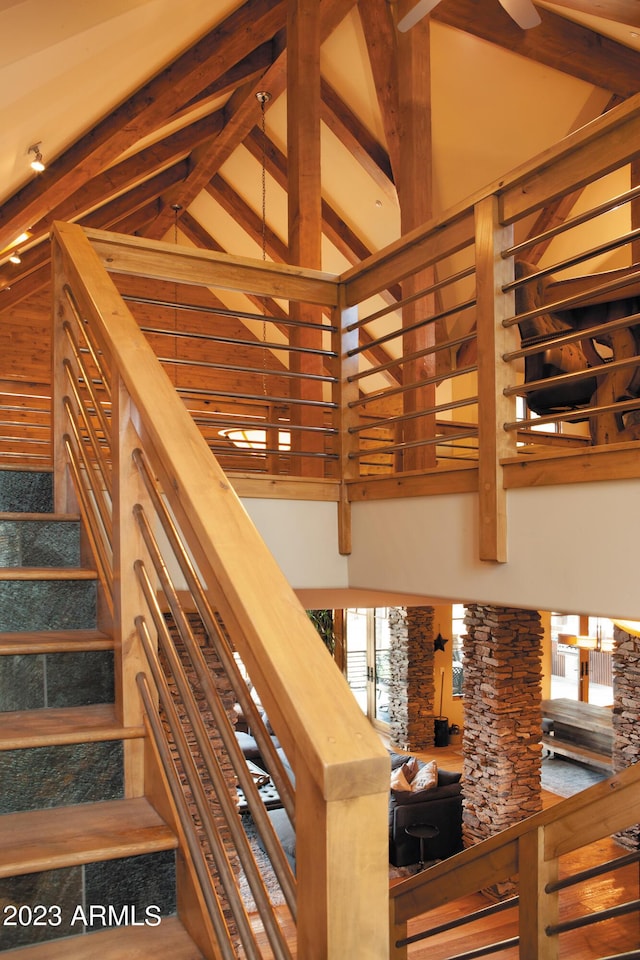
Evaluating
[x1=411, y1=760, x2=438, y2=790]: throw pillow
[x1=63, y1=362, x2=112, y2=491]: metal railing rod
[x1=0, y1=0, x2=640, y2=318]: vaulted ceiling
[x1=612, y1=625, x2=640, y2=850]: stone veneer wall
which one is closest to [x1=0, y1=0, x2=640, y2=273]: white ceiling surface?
[x1=0, y1=0, x2=640, y2=318]: vaulted ceiling

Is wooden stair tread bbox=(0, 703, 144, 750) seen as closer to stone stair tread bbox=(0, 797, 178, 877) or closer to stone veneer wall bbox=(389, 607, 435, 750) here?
stone stair tread bbox=(0, 797, 178, 877)

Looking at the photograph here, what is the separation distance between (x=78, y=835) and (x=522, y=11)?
3.99 metres

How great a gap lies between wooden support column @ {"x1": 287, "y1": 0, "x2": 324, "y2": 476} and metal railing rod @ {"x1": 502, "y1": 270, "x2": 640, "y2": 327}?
2.01m

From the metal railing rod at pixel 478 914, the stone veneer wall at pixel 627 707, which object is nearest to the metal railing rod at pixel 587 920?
the metal railing rod at pixel 478 914

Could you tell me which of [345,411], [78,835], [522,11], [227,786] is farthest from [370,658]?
[227,786]

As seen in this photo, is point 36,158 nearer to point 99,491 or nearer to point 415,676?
point 99,491

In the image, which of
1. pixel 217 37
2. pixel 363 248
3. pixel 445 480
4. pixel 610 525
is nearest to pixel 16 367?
pixel 363 248

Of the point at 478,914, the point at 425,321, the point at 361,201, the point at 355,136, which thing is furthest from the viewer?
the point at 361,201

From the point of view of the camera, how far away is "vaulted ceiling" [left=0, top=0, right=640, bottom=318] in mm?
4379

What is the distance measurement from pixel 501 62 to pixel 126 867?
252 inches

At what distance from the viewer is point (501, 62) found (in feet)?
19.8

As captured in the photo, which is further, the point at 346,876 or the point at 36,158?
the point at 36,158

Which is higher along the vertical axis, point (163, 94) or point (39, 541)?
point (163, 94)

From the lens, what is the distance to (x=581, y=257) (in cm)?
228
